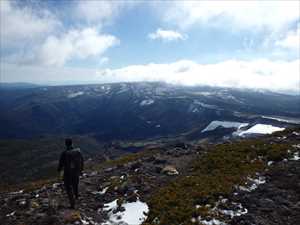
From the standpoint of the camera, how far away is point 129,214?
51.6ft

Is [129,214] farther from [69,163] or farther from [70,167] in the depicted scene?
[69,163]

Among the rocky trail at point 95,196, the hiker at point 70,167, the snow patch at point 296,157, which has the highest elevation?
the hiker at point 70,167

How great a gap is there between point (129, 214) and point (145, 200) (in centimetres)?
171

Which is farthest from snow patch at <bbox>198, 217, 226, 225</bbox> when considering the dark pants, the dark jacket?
the dark jacket

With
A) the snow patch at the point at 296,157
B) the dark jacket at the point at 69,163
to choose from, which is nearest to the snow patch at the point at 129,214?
the dark jacket at the point at 69,163

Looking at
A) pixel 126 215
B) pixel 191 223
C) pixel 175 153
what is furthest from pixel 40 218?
pixel 175 153

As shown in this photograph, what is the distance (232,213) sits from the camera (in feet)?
47.8

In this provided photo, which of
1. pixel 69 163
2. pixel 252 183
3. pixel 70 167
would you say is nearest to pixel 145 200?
pixel 70 167

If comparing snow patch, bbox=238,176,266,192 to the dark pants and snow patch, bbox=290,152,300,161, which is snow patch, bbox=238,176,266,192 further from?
the dark pants

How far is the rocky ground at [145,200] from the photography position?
47.4 ft

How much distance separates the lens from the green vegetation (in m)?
14.8

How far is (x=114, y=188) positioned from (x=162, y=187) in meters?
3.01

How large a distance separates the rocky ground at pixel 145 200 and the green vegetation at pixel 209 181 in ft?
1.41

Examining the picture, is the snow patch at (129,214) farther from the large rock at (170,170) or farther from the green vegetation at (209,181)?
the large rock at (170,170)
